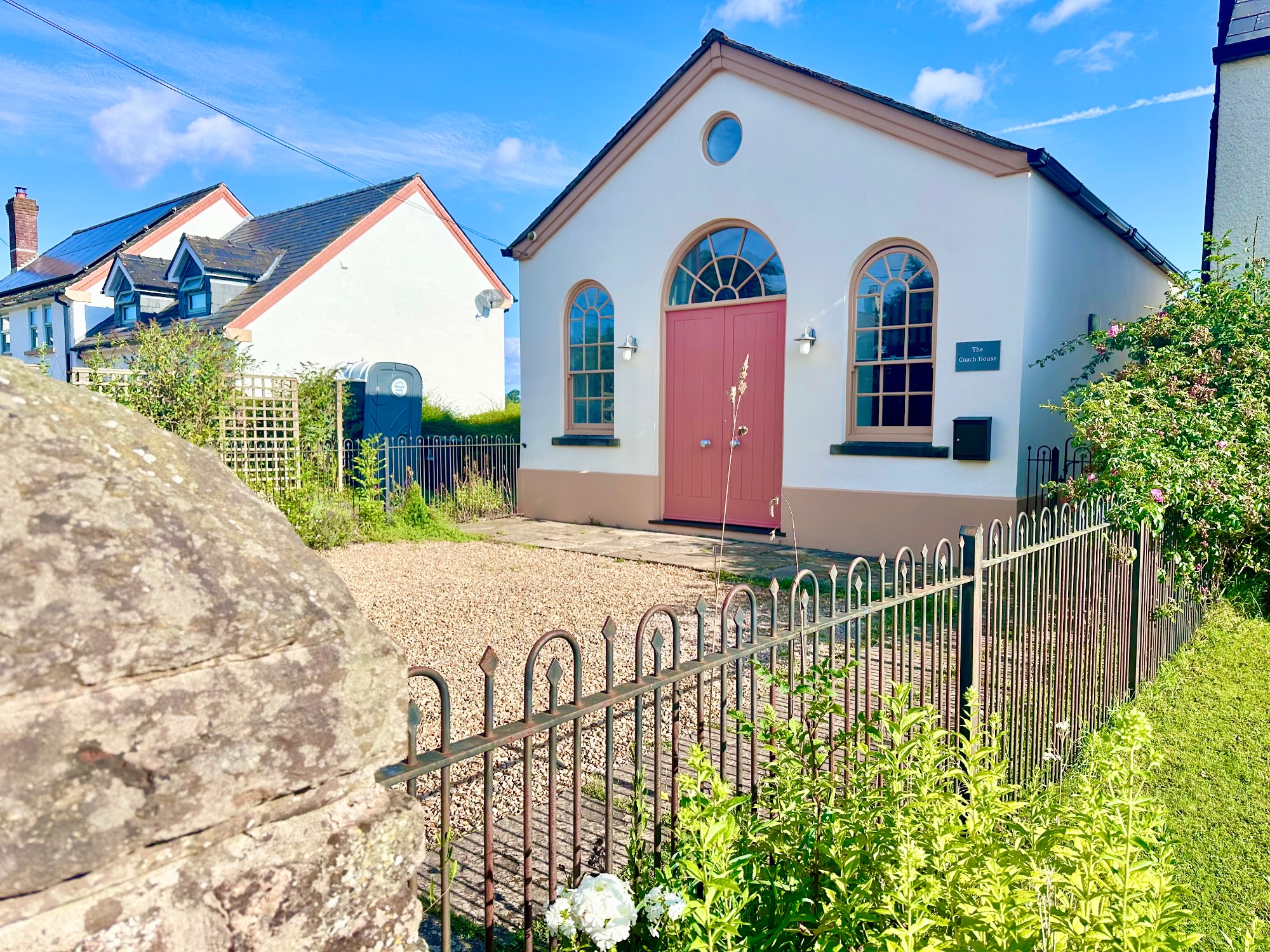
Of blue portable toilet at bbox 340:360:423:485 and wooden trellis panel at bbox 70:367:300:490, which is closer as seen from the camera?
wooden trellis panel at bbox 70:367:300:490

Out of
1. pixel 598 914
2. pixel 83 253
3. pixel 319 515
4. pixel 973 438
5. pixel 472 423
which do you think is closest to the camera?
pixel 598 914

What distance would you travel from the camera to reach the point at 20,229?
28.3 m

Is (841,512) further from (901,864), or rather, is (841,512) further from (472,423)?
(472,423)

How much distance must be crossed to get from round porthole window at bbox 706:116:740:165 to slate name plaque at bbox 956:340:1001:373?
12.6 feet

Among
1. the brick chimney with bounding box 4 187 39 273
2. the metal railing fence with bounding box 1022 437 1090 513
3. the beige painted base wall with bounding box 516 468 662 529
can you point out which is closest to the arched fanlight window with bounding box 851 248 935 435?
the metal railing fence with bounding box 1022 437 1090 513

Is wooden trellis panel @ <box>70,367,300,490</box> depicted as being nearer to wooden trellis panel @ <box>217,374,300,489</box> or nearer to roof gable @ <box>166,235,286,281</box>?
wooden trellis panel @ <box>217,374,300,489</box>

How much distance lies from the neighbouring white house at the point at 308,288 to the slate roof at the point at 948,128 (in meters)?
8.01

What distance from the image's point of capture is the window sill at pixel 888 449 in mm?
8938

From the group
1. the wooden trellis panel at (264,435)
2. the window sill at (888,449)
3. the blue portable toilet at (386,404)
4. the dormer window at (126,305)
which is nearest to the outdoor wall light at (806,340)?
the window sill at (888,449)

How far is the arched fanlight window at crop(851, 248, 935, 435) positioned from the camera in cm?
920

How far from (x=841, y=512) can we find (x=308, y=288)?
45.8 ft

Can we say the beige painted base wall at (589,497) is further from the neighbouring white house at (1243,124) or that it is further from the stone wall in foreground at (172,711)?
the stone wall in foreground at (172,711)

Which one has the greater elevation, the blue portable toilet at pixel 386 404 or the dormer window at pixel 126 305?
the dormer window at pixel 126 305

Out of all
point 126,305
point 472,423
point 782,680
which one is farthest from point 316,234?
point 782,680
